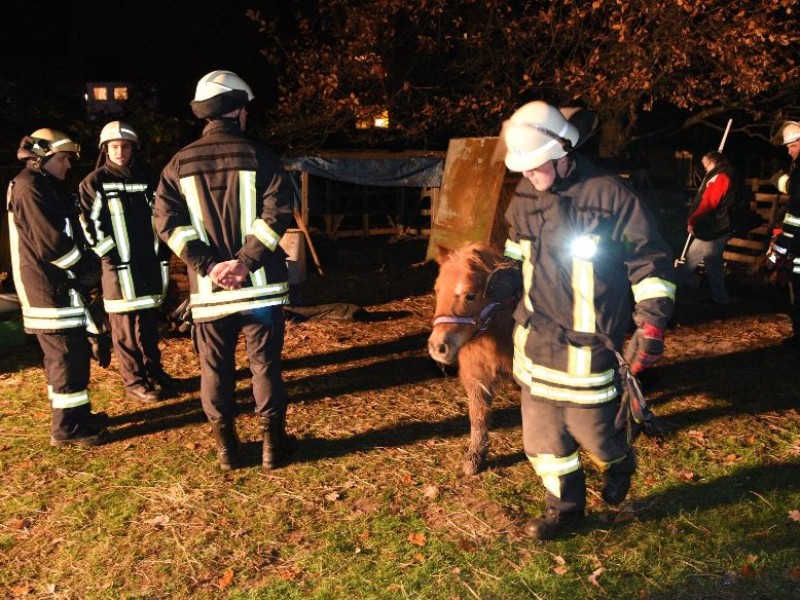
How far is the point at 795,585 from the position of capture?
3.88 metres

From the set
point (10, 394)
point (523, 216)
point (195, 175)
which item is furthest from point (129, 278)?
point (523, 216)

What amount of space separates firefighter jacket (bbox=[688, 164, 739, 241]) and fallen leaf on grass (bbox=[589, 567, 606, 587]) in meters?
6.63

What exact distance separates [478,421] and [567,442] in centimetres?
116

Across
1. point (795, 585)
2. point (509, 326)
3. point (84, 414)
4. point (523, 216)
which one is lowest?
point (795, 585)

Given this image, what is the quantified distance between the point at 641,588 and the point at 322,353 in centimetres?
500

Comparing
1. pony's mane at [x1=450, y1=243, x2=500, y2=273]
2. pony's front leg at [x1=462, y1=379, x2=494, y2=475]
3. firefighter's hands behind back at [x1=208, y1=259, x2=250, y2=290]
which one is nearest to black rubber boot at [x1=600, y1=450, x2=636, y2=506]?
pony's front leg at [x1=462, y1=379, x2=494, y2=475]

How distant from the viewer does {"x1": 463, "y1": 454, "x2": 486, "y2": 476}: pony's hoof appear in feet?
17.0

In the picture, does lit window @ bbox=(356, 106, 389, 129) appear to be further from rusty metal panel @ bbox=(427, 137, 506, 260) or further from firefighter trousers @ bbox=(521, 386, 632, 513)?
firefighter trousers @ bbox=(521, 386, 632, 513)

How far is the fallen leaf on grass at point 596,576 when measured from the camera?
395 cm

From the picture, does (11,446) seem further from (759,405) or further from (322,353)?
(759,405)

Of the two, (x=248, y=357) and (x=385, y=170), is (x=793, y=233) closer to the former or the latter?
(x=248, y=357)

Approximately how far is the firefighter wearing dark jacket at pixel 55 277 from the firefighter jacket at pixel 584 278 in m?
3.64

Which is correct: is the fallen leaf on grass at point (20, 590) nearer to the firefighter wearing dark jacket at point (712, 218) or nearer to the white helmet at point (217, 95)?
the white helmet at point (217, 95)

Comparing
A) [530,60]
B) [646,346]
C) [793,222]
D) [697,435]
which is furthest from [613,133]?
[646,346]
